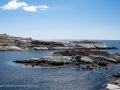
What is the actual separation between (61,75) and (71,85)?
15872mm

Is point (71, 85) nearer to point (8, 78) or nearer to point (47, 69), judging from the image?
point (8, 78)

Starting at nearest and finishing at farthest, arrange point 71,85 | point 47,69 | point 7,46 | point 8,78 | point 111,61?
point 71,85 → point 8,78 → point 47,69 → point 111,61 → point 7,46

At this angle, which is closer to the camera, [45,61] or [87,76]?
[87,76]

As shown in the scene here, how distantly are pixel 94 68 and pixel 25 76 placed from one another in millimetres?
33034

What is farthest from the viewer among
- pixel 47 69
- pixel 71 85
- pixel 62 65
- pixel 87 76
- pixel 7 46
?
pixel 7 46

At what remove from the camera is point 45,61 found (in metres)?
109

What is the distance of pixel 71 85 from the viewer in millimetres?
68750

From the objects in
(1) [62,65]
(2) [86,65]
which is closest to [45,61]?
(1) [62,65]

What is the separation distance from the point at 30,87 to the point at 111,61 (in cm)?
6209

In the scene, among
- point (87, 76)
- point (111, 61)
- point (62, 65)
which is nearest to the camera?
point (87, 76)

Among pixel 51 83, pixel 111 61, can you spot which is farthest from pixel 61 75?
pixel 111 61

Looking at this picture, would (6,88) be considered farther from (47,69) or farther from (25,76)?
(47,69)

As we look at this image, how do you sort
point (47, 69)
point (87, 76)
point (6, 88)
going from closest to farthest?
point (6, 88) < point (87, 76) < point (47, 69)

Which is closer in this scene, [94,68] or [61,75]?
[61,75]
